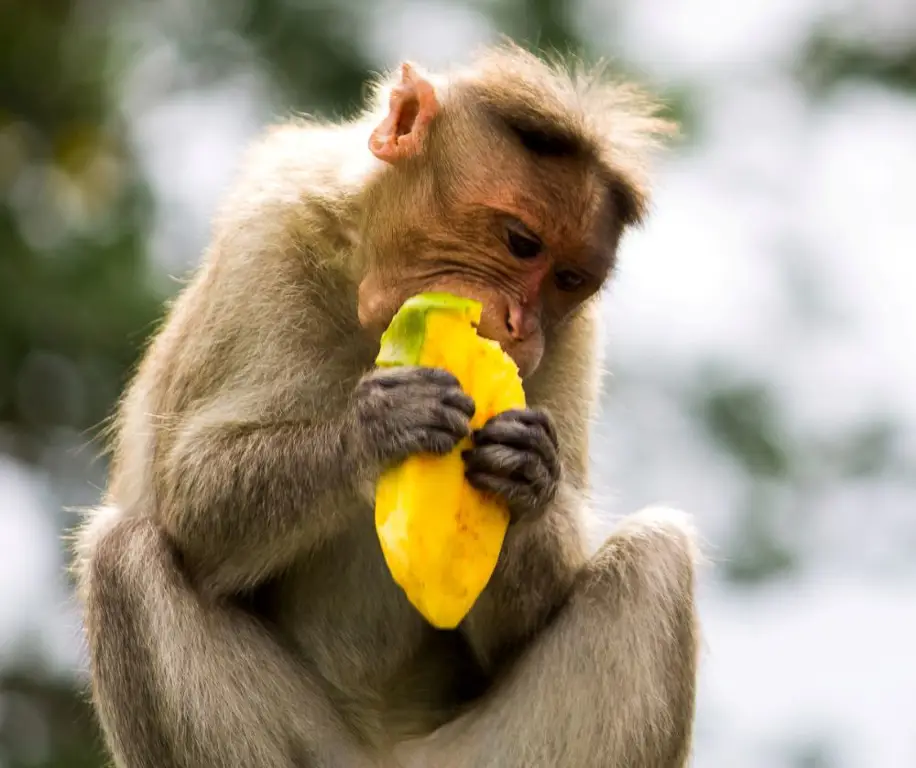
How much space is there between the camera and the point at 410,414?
18.6ft

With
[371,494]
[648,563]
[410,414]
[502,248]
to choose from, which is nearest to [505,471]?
[410,414]

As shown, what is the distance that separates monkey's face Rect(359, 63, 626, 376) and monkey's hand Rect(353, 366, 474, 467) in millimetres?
304

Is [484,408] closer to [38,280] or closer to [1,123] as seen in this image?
[38,280]

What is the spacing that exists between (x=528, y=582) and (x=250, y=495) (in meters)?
1.11

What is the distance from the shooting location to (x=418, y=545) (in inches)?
214

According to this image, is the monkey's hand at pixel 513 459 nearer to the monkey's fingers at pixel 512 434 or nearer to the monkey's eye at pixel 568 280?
the monkey's fingers at pixel 512 434

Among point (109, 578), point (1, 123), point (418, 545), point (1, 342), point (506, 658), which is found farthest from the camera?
point (1, 123)

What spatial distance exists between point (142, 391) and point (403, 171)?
148 centimetres

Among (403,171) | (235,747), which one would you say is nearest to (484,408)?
(403,171)

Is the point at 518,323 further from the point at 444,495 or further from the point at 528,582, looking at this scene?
the point at 528,582

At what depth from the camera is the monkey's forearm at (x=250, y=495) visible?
6.08 metres

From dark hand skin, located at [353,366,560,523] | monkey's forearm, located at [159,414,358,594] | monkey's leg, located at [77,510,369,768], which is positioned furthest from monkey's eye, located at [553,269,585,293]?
monkey's leg, located at [77,510,369,768]

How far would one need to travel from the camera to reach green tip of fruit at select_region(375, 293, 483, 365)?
5.69 metres

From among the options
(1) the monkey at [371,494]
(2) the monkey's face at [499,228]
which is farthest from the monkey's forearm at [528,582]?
(2) the monkey's face at [499,228]
